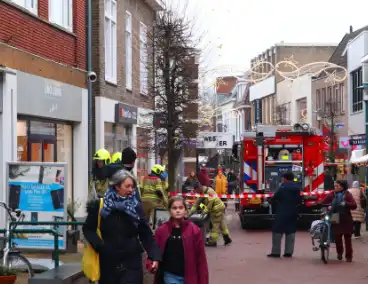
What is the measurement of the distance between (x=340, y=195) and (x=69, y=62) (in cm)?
765

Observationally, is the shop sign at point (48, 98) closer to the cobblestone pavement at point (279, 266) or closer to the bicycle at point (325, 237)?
the cobblestone pavement at point (279, 266)

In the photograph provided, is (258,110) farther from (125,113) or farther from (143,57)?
(125,113)

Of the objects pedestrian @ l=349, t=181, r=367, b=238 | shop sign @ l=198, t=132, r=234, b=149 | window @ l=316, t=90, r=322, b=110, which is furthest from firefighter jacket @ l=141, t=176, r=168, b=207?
window @ l=316, t=90, r=322, b=110

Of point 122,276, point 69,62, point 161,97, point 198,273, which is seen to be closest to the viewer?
point 122,276

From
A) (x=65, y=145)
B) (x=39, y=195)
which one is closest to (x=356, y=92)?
(x=65, y=145)

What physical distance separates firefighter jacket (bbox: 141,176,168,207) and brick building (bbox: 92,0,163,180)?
7385mm

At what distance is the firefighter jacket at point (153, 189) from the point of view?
49.8ft

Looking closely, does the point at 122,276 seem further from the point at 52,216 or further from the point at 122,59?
the point at 122,59

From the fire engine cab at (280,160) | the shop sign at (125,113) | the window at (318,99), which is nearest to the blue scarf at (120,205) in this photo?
the fire engine cab at (280,160)

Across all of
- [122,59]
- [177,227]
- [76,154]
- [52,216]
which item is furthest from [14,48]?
[122,59]

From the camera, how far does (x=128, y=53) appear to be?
26.7 m

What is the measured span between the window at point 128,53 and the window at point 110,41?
1.71m

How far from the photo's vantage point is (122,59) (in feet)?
83.7

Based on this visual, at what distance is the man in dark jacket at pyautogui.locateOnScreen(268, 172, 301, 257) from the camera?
15.8 metres
